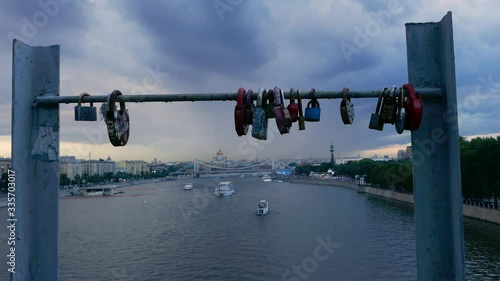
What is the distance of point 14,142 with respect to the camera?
1.73m

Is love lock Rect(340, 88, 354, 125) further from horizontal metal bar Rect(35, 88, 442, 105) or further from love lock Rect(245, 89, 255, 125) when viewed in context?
love lock Rect(245, 89, 255, 125)

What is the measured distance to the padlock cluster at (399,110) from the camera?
61.1 inches

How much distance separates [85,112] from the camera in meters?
1.80

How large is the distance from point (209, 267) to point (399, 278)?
8006 mm

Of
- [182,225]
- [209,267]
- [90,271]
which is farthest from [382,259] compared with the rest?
[182,225]

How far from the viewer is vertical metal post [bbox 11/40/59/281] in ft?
5.76

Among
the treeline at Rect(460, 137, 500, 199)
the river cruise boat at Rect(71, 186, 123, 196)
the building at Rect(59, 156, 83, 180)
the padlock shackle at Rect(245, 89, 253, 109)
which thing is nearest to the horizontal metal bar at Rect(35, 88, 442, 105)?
the padlock shackle at Rect(245, 89, 253, 109)

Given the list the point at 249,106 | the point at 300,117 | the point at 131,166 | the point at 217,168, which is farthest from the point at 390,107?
the point at 217,168

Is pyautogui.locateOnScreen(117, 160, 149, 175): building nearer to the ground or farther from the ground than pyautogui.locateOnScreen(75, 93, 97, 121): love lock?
nearer to the ground

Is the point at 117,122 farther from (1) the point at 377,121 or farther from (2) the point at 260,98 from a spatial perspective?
(1) the point at 377,121

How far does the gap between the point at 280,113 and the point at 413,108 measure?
0.57 meters

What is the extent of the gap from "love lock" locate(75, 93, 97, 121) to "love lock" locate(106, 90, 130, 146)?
3.8 inches

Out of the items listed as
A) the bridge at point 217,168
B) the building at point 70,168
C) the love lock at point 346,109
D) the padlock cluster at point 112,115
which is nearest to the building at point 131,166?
the bridge at point 217,168

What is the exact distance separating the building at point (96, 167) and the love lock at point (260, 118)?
124994mm
